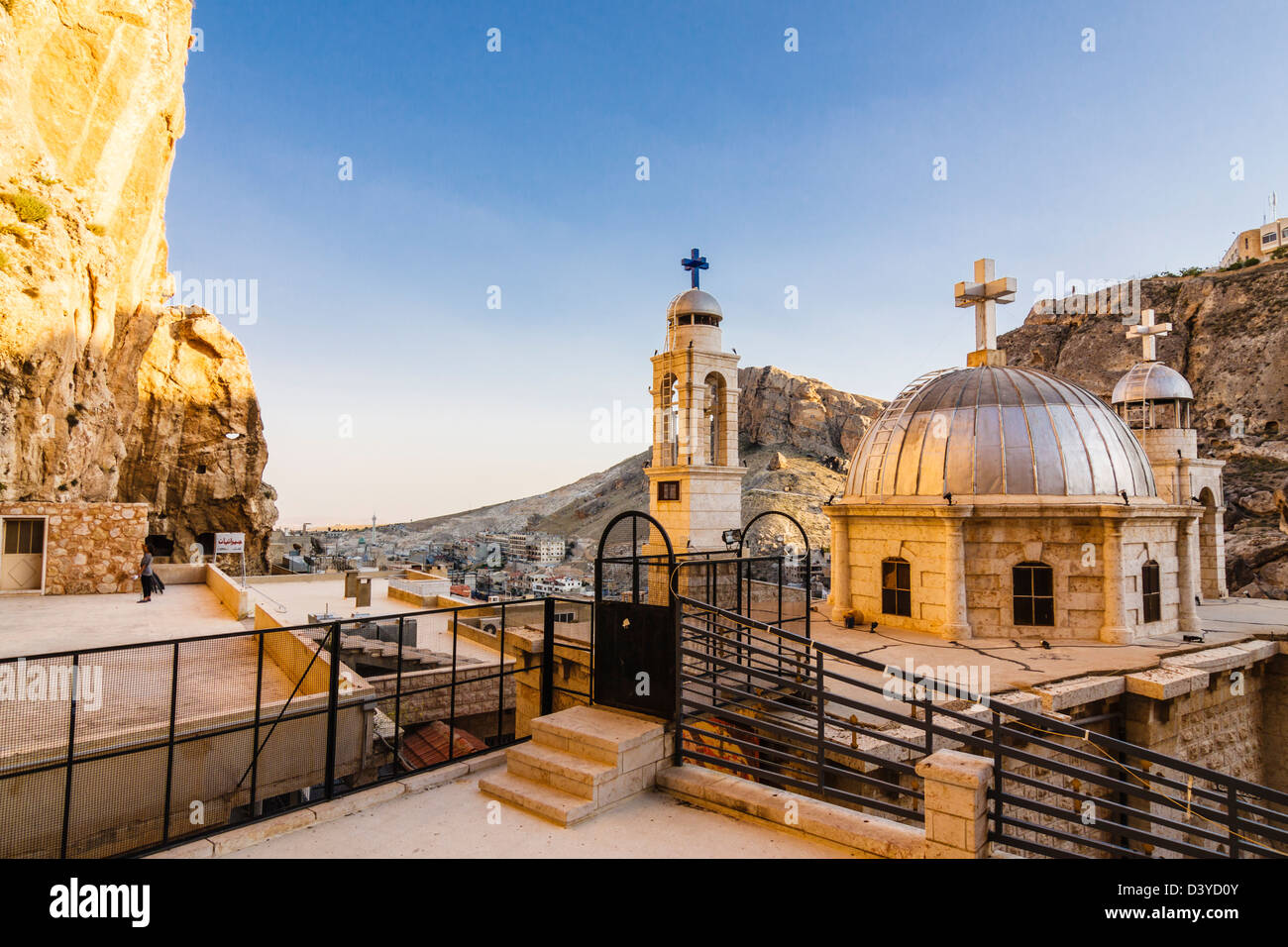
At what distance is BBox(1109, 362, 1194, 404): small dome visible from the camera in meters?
27.2

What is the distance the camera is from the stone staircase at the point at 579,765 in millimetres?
6789

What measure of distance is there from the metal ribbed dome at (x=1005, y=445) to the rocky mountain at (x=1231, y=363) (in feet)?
113

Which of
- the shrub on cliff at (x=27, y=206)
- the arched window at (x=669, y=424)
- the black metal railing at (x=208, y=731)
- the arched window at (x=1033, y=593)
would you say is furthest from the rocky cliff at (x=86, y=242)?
the arched window at (x=1033, y=593)

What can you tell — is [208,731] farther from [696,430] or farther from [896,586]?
[896,586]

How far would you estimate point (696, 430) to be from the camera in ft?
74.8

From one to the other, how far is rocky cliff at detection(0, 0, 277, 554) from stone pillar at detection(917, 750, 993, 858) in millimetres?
32484

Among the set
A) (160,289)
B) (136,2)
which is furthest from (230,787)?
(160,289)

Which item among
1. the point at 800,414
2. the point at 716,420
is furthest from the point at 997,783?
the point at 800,414

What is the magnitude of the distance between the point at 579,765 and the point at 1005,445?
56.4ft

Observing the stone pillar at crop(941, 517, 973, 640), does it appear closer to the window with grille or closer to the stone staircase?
the stone staircase

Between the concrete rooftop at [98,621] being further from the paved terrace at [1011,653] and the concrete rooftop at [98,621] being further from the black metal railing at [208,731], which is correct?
the paved terrace at [1011,653]

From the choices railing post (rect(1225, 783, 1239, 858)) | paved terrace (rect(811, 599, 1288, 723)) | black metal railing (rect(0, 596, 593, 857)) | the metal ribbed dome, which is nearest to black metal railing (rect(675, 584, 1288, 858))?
railing post (rect(1225, 783, 1239, 858))
